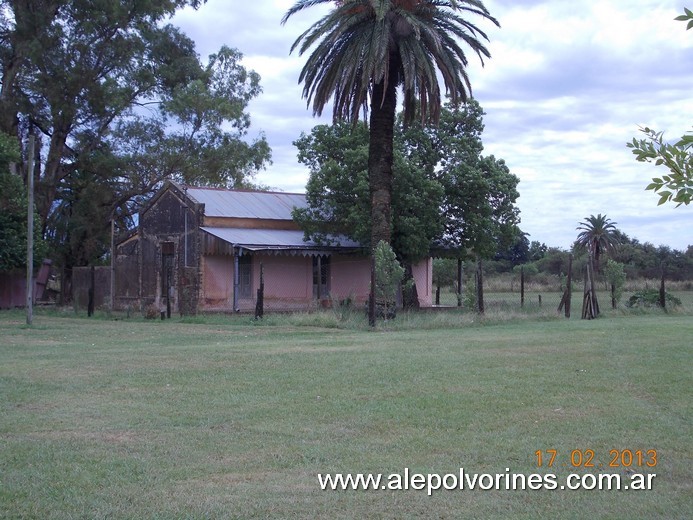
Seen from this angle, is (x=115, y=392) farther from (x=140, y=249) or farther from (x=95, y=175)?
(x=95, y=175)

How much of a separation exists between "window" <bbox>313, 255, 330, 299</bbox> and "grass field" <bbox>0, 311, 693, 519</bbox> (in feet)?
56.5

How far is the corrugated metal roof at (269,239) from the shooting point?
30.3m

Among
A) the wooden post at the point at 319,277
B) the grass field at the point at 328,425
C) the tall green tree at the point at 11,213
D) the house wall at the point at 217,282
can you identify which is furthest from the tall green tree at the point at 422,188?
the grass field at the point at 328,425

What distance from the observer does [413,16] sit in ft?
77.5

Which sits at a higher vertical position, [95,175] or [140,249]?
[95,175]

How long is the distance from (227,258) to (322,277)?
449cm

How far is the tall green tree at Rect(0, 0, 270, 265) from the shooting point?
38094 millimetres

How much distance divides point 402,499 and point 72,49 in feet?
122

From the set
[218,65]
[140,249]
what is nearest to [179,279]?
[140,249]

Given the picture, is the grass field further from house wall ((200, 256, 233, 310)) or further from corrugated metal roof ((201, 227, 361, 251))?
house wall ((200, 256, 233, 310))

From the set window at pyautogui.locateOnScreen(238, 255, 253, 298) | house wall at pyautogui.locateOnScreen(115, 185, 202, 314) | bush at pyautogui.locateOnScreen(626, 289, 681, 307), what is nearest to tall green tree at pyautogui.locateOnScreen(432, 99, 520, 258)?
bush at pyautogui.locateOnScreen(626, 289, 681, 307)

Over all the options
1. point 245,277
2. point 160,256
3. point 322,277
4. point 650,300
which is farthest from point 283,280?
point 650,300

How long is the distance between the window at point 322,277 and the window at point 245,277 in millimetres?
2902

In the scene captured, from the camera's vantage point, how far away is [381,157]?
2506cm
